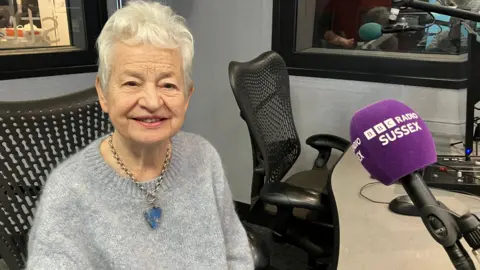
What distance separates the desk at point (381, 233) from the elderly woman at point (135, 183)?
33 cm

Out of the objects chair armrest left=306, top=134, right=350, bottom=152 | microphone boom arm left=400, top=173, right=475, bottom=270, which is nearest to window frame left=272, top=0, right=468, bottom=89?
chair armrest left=306, top=134, right=350, bottom=152

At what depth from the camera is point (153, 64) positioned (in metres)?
0.99

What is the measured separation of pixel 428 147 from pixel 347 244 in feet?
1.65

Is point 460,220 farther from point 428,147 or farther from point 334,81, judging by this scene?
point 334,81

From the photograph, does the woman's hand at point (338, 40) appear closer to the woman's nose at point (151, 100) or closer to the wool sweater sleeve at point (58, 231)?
the woman's nose at point (151, 100)

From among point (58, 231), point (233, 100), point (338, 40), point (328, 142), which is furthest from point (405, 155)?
point (233, 100)

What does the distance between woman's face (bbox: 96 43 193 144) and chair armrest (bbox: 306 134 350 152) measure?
51.4 inches

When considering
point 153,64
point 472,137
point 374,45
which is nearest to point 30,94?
point 153,64

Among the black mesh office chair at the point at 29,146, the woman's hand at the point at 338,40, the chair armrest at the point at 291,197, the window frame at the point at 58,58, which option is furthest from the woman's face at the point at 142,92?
the woman's hand at the point at 338,40

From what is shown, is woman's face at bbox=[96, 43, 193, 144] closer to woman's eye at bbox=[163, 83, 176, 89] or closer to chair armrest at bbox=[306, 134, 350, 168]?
woman's eye at bbox=[163, 83, 176, 89]

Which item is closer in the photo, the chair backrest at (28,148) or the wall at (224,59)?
the chair backrest at (28,148)

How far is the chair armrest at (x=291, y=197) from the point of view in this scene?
144 cm

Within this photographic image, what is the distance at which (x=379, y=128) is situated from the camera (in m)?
0.67

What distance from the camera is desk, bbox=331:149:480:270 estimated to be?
3.36ft
